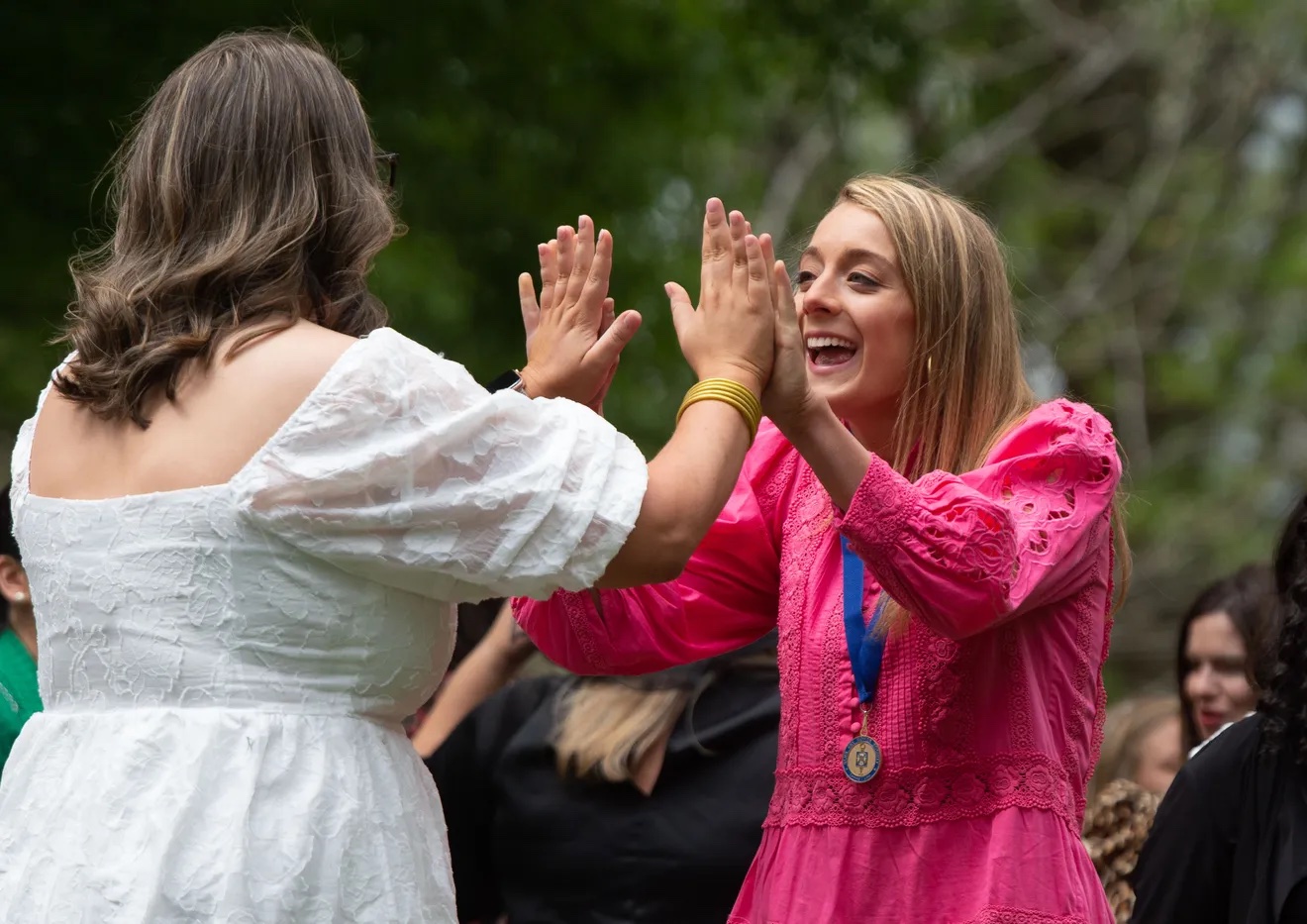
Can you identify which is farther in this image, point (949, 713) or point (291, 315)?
point (949, 713)

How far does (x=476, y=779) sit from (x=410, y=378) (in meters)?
1.93

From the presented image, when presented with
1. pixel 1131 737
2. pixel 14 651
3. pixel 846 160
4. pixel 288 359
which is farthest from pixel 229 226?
pixel 846 160

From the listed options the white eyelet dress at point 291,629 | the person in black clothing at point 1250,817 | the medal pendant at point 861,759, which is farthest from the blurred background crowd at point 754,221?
the white eyelet dress at point 291,629

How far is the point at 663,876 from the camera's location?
14.3ft

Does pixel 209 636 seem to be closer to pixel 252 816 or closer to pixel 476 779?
pixel 252 816

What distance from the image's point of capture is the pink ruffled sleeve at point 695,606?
11.8 ft

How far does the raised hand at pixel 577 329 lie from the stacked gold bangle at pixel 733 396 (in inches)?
13.8

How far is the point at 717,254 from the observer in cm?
330

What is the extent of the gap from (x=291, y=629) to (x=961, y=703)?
1.10m

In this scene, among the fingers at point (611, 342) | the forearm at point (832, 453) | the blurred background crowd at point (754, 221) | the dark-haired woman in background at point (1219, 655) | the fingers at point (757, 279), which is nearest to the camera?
Answer: the forearm at point (832, 453)

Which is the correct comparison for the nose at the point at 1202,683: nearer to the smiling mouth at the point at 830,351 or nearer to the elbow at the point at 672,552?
the smiling mouth at the point at 830,351

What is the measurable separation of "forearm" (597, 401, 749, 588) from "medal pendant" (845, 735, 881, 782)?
47 cm

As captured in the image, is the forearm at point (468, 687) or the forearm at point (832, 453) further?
the forearm at point (468, 687)

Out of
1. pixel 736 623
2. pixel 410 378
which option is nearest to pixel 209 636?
pixel 410 378
